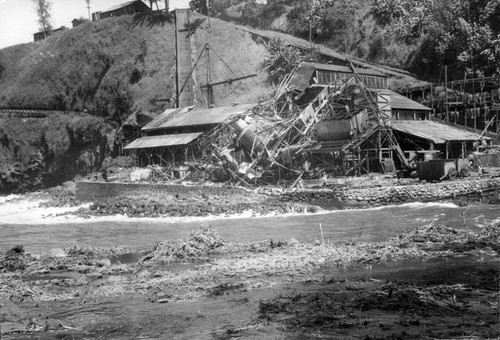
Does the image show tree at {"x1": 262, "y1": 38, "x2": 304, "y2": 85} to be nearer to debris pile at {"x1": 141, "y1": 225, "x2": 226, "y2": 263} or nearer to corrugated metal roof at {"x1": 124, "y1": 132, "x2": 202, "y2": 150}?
corrugated metal roof at {"x1": 124, "y1": 132, "x2": 202, "y2": 150}

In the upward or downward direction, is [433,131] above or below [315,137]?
below

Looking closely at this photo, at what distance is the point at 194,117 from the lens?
151 feet

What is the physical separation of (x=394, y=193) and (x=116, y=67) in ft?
162

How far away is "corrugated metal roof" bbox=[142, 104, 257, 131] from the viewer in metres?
43.2

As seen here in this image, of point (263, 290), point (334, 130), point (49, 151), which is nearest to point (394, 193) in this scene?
point (334, 130)

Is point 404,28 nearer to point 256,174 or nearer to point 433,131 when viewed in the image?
point 433,131

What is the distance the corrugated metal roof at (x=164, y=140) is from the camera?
4262 centimetres

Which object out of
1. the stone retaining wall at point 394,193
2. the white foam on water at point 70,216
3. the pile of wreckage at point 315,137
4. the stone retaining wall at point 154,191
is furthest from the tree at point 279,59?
the stone retaining wall at point 394,193

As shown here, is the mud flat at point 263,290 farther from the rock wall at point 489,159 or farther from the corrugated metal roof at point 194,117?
the corrugated metal roof at point 194,117

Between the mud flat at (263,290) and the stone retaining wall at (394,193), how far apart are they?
10766 millimetres

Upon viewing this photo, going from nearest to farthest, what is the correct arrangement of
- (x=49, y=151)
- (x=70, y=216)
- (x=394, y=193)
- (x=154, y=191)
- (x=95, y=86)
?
1. (x=394, y=193)
2. (x=70, y=216)
3. (x=154, y=191)
4. (x=49, y=151)
5. (x=95, y=86)

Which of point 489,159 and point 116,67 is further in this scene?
point 116,67

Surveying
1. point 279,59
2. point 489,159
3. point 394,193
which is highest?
point 279,59

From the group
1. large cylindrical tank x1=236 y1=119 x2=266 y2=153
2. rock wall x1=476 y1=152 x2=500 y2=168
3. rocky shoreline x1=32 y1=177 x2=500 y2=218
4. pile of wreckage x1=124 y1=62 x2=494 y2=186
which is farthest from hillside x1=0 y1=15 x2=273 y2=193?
rock wall x1=476 y1=152 x2=500 y2=168
